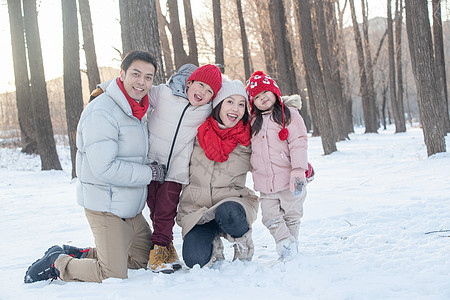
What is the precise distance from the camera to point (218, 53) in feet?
44.5

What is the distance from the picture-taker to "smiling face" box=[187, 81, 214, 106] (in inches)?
112

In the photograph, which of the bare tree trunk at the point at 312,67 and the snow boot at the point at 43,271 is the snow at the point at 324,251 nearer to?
the snow boot at the point at 43,271

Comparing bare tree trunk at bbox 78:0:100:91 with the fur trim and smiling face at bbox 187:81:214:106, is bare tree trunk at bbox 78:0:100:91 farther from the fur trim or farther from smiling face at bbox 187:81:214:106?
the fur trim

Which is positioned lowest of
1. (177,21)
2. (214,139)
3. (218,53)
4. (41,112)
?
(214,139)

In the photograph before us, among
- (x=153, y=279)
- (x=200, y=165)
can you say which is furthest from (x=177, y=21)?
(x=153, y=279)

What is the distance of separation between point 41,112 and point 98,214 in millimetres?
9223

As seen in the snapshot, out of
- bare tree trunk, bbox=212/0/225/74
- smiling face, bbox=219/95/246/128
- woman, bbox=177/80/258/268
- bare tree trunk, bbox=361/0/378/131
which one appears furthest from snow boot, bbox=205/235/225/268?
bare tree trunk, bbox=361/0/378/131

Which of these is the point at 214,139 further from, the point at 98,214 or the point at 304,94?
the point at 304,94

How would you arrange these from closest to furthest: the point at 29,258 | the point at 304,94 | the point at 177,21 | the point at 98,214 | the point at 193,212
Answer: the point at 98,214 → the point at 193,212 → the point at 29,258 → the point at 177,21 → the point at 304,94

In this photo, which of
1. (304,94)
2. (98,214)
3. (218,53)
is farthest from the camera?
(304,94)

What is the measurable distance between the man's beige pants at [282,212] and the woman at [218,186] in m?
0.12

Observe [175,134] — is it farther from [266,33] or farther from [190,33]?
[266,33]

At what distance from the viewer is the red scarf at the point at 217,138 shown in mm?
2746

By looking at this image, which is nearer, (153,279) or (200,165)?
(153,279)
